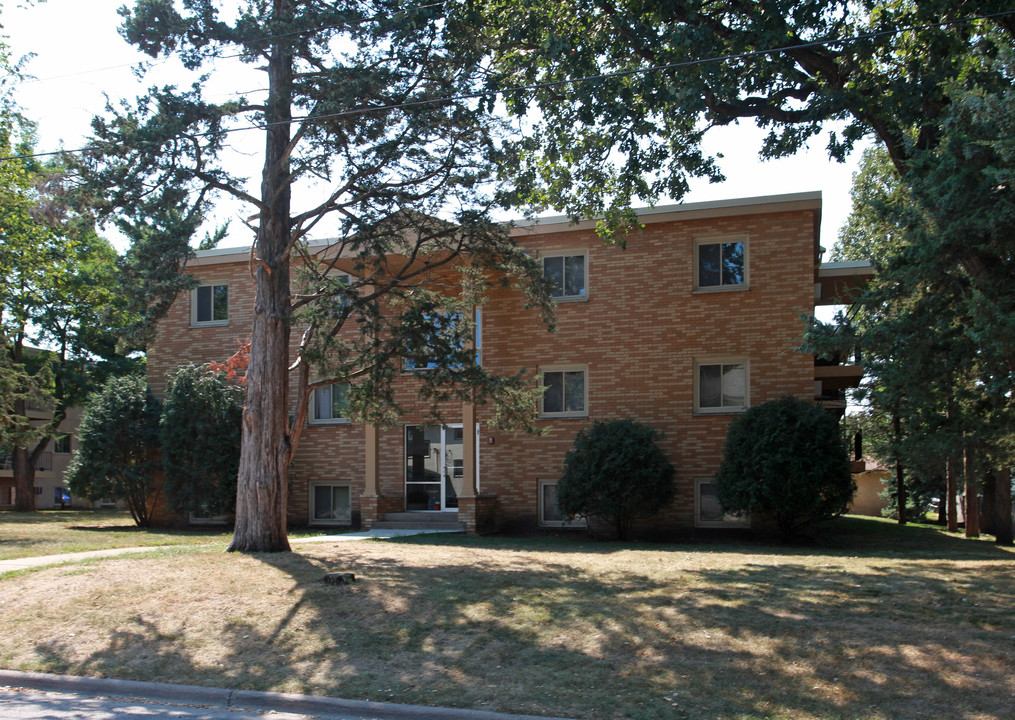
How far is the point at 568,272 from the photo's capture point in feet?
70.0

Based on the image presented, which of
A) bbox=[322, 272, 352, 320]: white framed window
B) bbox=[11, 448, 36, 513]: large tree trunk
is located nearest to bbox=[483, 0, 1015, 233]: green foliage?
bbox=[322, 272, 352, 320]: white framed window

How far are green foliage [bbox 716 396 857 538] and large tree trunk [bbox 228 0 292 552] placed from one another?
9.10m

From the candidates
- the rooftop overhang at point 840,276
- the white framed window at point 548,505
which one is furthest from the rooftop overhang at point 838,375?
the white framed window at point 548,505

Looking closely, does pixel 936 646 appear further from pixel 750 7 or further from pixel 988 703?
pixel 750 7

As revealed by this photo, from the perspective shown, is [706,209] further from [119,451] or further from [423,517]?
[119,451]

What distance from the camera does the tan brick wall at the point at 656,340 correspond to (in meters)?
19.5

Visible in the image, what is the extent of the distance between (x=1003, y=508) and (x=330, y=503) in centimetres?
1669

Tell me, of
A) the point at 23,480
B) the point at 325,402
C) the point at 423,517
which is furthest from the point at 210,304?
the point at 23,480

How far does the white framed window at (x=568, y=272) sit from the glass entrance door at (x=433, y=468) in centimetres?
455

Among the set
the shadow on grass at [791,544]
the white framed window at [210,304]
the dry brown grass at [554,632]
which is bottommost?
the shadow on grass at [791,544]

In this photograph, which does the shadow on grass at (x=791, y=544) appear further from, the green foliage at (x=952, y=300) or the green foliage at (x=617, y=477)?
the green foliage at (x=952, y=300)

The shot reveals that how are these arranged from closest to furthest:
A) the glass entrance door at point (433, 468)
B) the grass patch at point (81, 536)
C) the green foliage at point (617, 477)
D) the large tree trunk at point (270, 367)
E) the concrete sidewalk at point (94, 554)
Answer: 1. the concrete sidewalk at point (94, 554)
2. the large tree trunk at point (270, 367)
3. the grass patch at point (81, 536)
4. the green foliage at point (617, 477)
5. the glass entrance door at point (433, 468)

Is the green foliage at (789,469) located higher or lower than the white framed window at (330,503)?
higher

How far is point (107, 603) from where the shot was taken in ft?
33.5
